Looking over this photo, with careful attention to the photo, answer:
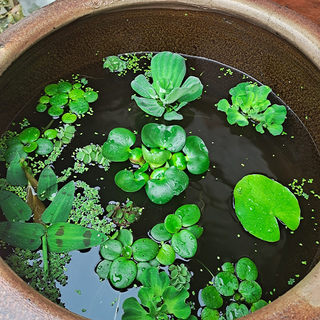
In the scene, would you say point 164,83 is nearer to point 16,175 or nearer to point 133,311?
point 16,175

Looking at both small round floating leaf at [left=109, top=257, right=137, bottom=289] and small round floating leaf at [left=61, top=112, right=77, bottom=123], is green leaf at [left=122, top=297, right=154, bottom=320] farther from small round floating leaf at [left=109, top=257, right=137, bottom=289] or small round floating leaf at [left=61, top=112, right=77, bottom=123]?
small round floating leaf at [left=61, top=112, right=77, bottom=123]

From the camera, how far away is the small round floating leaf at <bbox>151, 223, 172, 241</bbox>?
1.23m

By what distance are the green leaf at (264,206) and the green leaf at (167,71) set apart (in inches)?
17.3

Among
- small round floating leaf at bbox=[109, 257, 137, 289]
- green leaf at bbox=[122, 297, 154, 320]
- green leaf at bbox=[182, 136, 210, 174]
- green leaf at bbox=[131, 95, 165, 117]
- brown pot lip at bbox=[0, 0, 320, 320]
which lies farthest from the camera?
green leaf at bbox=[131, 95, 165, 117]

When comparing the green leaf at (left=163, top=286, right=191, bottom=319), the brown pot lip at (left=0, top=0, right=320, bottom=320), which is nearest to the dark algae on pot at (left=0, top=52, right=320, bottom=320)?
the green leaf at (left=163, top=286, right=191, bottom=319)

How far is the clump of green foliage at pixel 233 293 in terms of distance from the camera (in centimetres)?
112

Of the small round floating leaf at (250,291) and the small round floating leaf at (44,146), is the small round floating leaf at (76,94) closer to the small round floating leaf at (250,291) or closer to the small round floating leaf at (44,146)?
the small round floating leaf at (44,146)

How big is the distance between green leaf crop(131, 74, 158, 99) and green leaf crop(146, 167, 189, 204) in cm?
35

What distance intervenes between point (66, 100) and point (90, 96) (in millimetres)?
88

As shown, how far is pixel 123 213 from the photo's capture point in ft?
4.25

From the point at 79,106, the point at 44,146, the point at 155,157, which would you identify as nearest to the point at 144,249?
the point at 155,157

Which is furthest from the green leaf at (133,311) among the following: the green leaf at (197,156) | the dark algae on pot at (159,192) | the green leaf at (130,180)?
the green leaf at (197,156)

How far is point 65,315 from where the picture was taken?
2.57 feet

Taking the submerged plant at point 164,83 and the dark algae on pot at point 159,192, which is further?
Answer: the submerged plant at point 164,83
